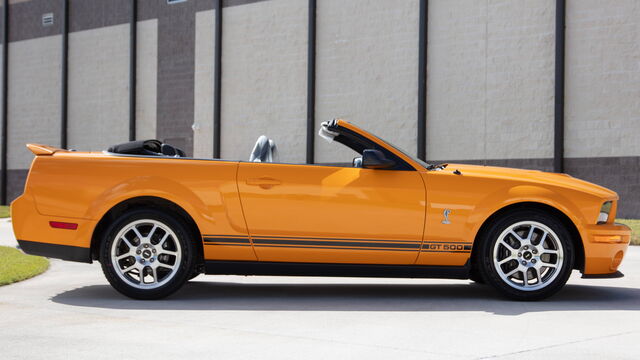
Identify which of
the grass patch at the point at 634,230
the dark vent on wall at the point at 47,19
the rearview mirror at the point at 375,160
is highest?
the dark vent on wall at the point at 47,19

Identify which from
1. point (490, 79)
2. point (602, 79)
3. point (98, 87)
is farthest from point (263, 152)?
point (98, 87)

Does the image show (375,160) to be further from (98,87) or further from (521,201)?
(98,87)

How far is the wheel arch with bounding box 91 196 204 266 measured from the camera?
6852 mm

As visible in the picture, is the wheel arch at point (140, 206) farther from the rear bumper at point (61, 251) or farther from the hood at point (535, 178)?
the hood at point (535, 178)

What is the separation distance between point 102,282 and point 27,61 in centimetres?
2635

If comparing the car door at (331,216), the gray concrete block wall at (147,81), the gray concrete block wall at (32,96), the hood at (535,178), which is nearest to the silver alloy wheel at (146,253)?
the car door at (331,216)

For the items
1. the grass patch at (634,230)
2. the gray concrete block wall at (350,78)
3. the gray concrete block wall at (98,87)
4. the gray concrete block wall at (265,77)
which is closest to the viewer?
the grass patch at (634,230)

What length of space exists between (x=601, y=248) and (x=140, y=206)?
151 inches

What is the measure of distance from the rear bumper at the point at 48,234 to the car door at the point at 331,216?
4.48ft

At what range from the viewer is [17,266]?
30.2 feet

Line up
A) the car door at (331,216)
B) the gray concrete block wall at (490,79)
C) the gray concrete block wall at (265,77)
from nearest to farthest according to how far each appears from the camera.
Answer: the car door at (331,216) → the gray concrete block wall at (490,79) → the gray concrete block wall at (265,77)

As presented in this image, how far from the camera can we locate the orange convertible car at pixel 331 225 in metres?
6.72

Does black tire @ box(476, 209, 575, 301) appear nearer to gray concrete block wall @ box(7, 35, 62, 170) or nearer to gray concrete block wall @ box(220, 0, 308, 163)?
gray concrete block wall @ box(220, 0, 308, 163)

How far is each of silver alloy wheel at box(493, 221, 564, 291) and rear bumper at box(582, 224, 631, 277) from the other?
231mm
